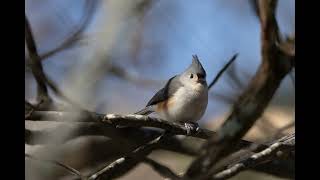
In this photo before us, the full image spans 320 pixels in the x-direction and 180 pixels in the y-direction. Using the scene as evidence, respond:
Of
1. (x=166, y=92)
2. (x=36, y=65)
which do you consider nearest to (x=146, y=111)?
(x=166, y=92)

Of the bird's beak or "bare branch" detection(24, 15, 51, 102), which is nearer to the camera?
"bare branch" detection(24, 15, 51, 102)

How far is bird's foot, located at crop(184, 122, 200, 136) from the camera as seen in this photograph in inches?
32.1

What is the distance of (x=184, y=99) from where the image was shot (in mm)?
936

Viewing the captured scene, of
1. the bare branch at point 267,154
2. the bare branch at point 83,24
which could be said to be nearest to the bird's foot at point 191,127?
the bare branch at point 267,154

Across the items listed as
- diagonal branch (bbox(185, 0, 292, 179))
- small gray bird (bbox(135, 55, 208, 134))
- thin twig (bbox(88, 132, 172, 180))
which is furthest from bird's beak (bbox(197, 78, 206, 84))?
diagonal branch (bbox(185, 0, 292, 179))

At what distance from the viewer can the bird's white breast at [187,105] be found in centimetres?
87

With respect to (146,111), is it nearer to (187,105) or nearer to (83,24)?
(187,105)

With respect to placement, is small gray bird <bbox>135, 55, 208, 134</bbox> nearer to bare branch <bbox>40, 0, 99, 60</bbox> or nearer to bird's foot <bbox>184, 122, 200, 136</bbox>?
bird's foot <bbox>184, 122, 200, 136</bbox>

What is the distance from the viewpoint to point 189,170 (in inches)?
25.2

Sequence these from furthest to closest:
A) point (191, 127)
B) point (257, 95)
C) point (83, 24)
Result: point (191, 127), point (83, 24), point (257, 95)

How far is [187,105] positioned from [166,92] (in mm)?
47

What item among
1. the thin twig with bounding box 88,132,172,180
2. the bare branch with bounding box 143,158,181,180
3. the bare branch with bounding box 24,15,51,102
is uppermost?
the bare branch with bounding box 24,15,51,102
